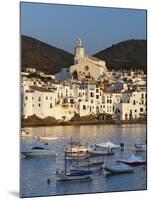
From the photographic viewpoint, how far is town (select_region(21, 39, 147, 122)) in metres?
5.35

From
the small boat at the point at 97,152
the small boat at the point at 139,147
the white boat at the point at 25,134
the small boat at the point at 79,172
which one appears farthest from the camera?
the small boat at the point at 139,147

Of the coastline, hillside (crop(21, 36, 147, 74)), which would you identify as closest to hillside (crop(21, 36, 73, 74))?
hillside (crop(21, 36, 147, 74))

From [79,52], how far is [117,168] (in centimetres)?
116

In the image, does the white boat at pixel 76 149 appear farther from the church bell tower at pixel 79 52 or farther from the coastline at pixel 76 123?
the church bell tower at pixel 79 52

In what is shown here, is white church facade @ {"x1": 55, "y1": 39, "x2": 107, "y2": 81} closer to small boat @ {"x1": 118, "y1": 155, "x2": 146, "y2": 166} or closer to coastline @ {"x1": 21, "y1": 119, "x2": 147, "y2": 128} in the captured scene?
coastline @ {"x1": 21, "y1": 119, "x2": 147, "y2": 128}

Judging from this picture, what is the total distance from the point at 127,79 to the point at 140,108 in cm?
31

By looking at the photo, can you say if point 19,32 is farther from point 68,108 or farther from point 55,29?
point 68,108

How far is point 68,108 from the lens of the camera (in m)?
5.48

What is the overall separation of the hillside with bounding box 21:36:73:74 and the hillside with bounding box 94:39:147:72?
33 cm

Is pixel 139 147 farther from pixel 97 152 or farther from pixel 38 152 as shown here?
pixel 38 152

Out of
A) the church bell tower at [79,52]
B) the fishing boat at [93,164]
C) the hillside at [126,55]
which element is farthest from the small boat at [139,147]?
the church bell tower at [79,52]

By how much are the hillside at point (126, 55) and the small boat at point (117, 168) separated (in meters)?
0.94

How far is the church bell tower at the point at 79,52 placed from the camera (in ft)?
17.9

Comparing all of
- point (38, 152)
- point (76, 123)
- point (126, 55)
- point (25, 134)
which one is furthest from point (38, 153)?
point (126, 55)
